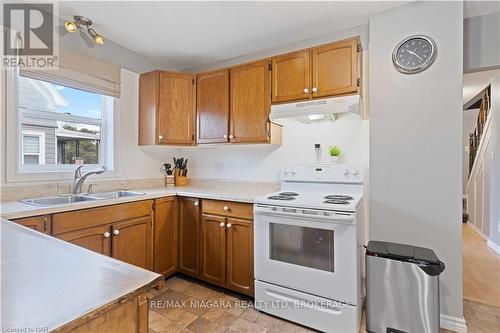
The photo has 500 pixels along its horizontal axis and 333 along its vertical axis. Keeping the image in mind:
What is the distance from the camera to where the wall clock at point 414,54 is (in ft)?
6.40

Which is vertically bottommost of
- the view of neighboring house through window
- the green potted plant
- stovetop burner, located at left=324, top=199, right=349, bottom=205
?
stovetop burner, located at left=324, top=199, right=349, bottom=205

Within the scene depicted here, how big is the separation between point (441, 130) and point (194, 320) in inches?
92.1

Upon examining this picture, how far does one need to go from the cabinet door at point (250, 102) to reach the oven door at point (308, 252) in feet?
2.69

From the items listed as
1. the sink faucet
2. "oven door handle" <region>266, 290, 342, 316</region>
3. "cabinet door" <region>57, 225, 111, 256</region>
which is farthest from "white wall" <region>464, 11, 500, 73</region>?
the sink faucet

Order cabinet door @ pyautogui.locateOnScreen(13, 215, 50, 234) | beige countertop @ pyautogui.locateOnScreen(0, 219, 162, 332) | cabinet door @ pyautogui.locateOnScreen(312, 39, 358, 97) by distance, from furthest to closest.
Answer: cabinet door @ pyautogui.locateOnScreen(312, 39, 358, 97) < cabinet door @ pyautogui.locateOnScreen(13, 215, 50, 234) < beige countertop @ pyautogui.locateOnScreen(0, 219, 162, 332)

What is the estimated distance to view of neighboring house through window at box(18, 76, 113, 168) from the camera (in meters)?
2.15

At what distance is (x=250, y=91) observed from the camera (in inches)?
99.3

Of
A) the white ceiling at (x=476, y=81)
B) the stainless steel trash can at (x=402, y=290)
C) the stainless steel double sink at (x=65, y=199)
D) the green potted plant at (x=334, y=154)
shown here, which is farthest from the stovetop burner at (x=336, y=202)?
the white ceiling at (x=476, y=81)

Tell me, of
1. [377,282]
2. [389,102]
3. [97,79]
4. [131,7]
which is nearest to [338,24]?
[389,102]

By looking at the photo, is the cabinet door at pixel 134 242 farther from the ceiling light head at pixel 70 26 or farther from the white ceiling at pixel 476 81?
the white ceiling at pixel 476 81

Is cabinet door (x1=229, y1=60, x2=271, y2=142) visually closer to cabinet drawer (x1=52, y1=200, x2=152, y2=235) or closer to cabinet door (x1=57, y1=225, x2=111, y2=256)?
cabinet drawer (x1=52, y1=200, x2=152, y2=235)

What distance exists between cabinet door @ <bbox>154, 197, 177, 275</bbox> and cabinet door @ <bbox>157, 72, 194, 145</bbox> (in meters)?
0.71

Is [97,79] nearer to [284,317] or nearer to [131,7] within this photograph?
[131,7]

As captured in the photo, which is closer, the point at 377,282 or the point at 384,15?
the point at 377,282
